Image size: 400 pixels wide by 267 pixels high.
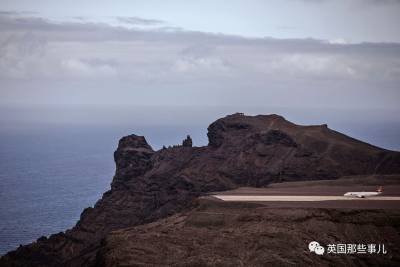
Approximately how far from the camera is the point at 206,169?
121 metres

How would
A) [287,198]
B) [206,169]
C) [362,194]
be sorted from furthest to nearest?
[206,169]
[287,198]
[362,194]

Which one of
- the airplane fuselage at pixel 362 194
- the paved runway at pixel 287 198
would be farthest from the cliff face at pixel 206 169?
the airplane fuselage at pixel 362 194

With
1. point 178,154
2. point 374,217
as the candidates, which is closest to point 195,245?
point 374,217

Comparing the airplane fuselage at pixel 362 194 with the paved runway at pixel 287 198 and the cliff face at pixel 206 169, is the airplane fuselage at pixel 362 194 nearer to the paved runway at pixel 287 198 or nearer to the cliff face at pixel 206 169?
the paved runway at pixel 287 198

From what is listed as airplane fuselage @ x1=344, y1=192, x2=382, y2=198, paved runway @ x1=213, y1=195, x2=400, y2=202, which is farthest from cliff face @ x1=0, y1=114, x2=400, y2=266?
airplane fuselage @ x1=344, y1=192, x2=382, y2=198

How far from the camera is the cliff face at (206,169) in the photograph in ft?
360

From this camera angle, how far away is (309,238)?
220 feet

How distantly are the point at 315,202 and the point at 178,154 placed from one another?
5097cm

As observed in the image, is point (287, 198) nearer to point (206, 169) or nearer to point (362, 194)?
point (362, 194)

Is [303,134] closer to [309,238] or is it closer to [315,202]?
[315,202]

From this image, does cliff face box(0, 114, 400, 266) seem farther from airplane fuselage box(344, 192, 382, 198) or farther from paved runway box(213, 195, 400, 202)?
airplane fuselage box(344, 192, 382, 198)

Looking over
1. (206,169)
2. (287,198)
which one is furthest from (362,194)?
(206,169)

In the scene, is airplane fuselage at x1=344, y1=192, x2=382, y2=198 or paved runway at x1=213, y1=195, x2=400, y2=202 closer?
paved runway at x1=213, y1=195, x2=400, y2=202

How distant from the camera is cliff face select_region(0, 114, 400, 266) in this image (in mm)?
109688
